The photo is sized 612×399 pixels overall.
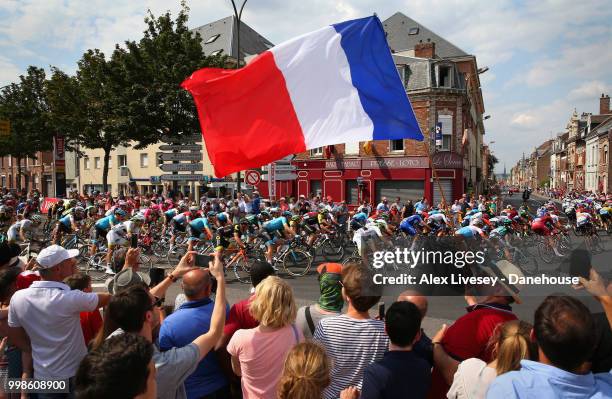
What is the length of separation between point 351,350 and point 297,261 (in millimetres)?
8702

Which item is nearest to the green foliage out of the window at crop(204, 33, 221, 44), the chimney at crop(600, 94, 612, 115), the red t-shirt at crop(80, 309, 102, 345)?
the window at crop(204, 33, 221, 44)

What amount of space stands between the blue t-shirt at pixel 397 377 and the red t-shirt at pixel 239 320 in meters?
1.17

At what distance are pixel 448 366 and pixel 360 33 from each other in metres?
4.34

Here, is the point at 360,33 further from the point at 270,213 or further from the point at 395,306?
the point at 270,213

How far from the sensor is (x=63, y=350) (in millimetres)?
3299

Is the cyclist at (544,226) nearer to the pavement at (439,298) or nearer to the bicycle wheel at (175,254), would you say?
the pavement at (439,298)

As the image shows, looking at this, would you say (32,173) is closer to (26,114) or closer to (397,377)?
(26,114)

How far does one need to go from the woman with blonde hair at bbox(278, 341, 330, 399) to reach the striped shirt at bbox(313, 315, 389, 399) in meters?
0.59

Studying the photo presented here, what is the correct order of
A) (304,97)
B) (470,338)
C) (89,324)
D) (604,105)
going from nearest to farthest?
1. (470,338)
2. (89,324)
3. (304,97)
4. (604,105)

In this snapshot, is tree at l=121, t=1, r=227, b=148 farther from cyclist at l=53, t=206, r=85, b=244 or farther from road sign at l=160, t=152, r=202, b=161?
cyclist at l=53, t=206, r=85, b=244

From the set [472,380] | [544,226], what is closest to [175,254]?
[544,226]

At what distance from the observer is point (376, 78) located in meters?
5.62

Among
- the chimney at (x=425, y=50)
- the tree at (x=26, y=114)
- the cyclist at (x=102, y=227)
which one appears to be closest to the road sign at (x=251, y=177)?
the cyclist at (x=102, y=227)

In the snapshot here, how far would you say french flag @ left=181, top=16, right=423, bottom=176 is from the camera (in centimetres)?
559
